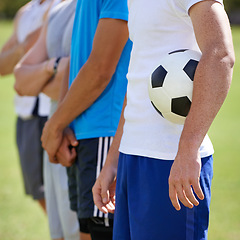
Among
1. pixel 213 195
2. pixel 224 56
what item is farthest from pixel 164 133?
pixel 213 195

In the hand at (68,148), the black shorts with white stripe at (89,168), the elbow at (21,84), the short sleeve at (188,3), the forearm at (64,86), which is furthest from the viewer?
the elbow at (21,84)

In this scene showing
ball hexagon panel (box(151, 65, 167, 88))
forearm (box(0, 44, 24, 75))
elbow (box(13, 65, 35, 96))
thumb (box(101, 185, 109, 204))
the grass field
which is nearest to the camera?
ball hexagon panel (box(151, 65, 167, 88))

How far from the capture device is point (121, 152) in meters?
1.98

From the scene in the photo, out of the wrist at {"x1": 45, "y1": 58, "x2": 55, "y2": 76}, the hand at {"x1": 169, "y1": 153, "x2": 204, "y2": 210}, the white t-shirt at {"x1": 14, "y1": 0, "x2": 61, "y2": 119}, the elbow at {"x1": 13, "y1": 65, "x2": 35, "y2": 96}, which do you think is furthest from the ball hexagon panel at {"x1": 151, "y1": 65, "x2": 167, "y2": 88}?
the white t-shirt at {"x1": 14, "y1": 0, "x2": 61, "y2": 119}

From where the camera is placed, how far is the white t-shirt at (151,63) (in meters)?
1.77

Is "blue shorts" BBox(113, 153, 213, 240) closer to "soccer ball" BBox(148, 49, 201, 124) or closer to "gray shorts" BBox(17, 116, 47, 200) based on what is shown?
"soccer ball" BBox(148, 49, 201, 124)

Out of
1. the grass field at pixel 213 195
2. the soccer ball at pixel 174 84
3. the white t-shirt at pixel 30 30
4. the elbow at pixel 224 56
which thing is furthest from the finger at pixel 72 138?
the grass field at pixel 213 195

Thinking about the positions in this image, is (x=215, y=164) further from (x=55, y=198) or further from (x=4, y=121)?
(x=4, y=121)

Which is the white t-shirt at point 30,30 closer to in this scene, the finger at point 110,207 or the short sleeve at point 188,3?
the finger at point 110,207

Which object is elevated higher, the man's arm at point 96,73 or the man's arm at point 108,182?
the man's arm at point 96,73

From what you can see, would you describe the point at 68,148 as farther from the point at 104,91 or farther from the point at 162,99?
the point at 162,99

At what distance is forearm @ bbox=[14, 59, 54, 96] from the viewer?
2.92 m

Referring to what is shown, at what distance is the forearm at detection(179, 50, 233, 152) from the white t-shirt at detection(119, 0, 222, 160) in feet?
0.89

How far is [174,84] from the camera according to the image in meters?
1.73
